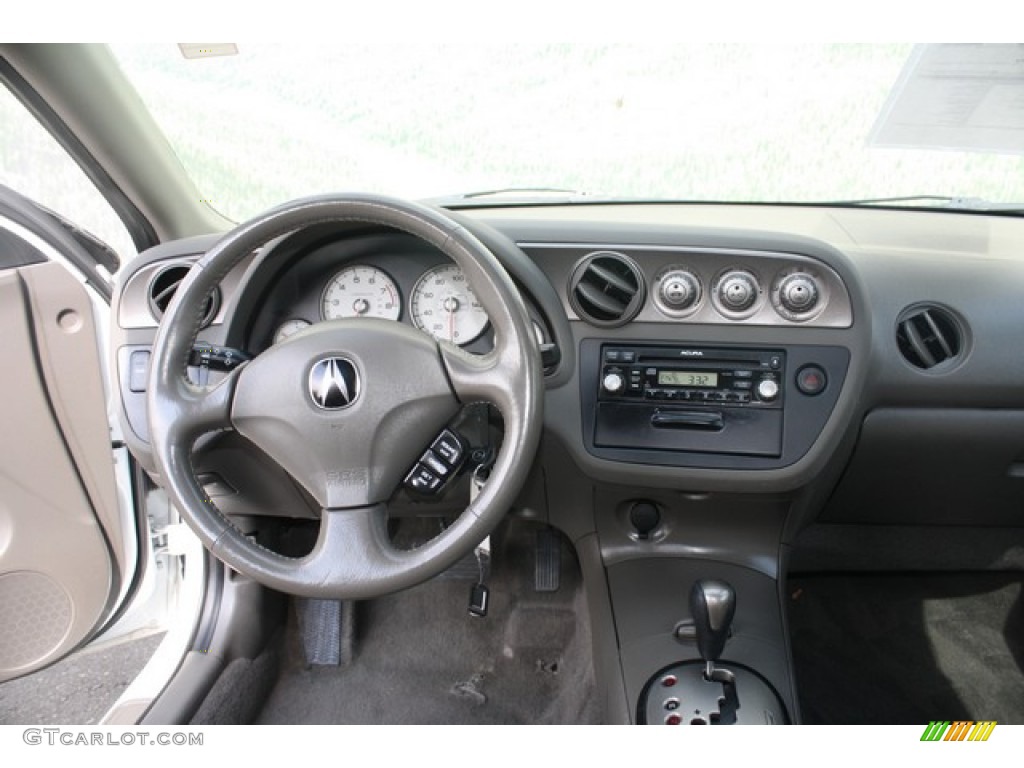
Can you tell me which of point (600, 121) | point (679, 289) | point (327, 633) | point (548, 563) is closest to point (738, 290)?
point (679, 289)

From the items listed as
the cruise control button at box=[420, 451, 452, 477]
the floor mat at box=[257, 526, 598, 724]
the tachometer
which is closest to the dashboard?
the tachometer

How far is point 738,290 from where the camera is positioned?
1.39 m

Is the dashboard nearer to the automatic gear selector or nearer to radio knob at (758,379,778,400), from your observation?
radio knob at (758,379,778,400)

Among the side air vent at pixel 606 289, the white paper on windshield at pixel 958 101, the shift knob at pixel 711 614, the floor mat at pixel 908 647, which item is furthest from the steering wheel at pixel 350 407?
the floor mat at pixel 908 647

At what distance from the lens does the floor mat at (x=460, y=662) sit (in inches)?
76.1

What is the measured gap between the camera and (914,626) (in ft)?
6.63

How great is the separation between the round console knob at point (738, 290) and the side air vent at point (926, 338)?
385 millimetres

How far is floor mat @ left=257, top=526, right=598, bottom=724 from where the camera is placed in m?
1.93

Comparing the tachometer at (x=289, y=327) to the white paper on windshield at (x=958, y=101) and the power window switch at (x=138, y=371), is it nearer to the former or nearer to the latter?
the power window switch at (x=138, y=371)

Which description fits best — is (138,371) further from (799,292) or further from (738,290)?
(799,292)

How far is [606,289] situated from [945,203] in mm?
1049

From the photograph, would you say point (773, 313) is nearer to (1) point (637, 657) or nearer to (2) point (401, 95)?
(1) point (637, 657)

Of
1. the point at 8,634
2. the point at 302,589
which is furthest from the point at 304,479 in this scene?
the point at 8,634

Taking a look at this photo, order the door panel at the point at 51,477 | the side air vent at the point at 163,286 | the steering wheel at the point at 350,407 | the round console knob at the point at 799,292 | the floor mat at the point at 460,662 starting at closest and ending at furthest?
the steering wheel at the point at 350,407
the round console knob at the point at 799,292
the side air vent at the point at 163,286
the door panel at the point at 51,477
the floor mat at the point at 460,662
